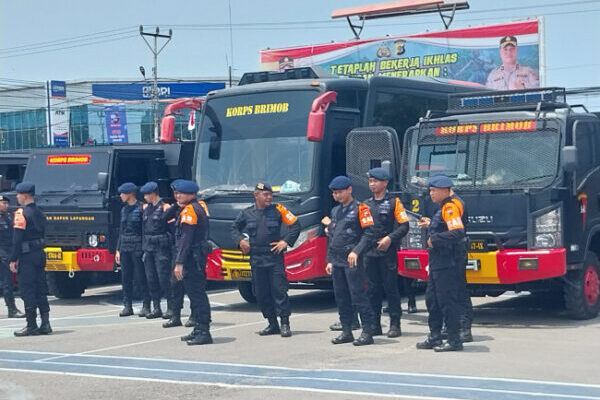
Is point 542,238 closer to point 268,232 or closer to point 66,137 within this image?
point 268,232

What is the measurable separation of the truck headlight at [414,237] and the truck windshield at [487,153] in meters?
0.53

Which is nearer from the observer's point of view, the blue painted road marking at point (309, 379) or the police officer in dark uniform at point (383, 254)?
the blue painted road marking at point (309, 379)

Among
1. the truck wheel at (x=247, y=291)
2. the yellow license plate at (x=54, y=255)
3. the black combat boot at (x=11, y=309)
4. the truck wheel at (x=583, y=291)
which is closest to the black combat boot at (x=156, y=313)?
the truck wheel at (x=247, y=291)

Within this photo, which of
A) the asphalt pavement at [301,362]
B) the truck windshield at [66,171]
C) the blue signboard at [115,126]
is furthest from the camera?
the blue signboard at [115,126]

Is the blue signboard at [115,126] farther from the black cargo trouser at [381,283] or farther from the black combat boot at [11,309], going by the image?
the black cargo trouser at [381,283]

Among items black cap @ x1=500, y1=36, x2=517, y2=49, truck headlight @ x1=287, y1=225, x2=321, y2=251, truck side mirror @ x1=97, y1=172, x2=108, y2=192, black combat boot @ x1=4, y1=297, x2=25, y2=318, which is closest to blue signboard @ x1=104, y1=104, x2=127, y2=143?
black cap @ x1=500, y1=36, x2=517, y2=49

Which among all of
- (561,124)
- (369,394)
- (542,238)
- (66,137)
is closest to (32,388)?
(369,394)

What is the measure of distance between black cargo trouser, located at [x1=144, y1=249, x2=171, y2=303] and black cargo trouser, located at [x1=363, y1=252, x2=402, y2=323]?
11.7 ft

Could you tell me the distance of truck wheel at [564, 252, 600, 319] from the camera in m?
12.5

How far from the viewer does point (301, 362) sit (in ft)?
33.0

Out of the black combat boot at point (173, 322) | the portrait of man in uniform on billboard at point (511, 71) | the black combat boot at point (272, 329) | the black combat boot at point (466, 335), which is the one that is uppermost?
the portrait of man in uniform on billboard at point (511, 71)

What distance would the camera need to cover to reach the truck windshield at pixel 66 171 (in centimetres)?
1700

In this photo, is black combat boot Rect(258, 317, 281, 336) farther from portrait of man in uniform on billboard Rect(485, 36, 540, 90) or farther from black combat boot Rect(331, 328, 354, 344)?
portrait of man in uniform on billboard Rect(485, 36, 540, 90)

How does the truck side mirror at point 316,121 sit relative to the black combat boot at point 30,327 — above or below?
above
